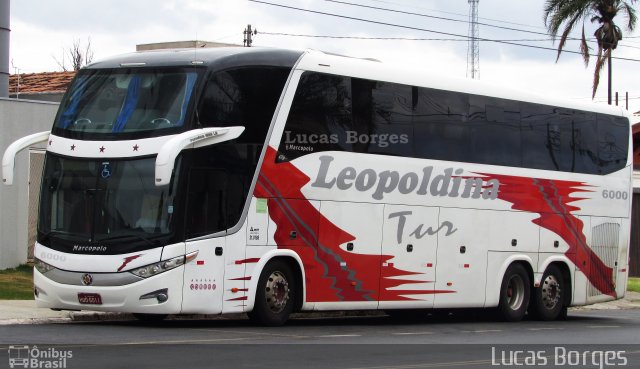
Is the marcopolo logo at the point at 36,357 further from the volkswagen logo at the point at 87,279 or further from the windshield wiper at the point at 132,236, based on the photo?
the windshield wiper at the point at 132,236

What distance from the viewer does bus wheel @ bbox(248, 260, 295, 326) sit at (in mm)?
18906

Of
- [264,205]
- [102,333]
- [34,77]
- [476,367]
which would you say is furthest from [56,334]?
[34,77]

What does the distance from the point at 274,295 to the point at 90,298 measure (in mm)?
2889

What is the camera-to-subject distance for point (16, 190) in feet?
93.5

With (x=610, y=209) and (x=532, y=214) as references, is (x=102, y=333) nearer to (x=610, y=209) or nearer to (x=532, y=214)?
(x=532, y=214)

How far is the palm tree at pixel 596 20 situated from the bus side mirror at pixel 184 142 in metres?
29.9

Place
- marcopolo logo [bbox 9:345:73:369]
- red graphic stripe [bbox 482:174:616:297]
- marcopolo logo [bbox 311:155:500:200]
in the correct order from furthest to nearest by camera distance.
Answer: red graphic stripe [bbox 482:174:616:297]
marcopolo logo [bbox 311:155:500:200]
marcopolo logo [bbox 9:345:73:369]

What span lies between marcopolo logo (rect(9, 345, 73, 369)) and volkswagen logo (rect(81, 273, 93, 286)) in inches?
137

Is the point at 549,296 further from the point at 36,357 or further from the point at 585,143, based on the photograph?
the point at 36,357

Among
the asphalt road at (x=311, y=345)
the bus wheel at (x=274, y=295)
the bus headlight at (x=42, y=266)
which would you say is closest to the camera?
the asphalt road at (x=311, y=345)

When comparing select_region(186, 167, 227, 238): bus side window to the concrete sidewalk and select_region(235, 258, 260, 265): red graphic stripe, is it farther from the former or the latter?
the concrete sidewalk

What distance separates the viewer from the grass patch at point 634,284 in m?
37.6

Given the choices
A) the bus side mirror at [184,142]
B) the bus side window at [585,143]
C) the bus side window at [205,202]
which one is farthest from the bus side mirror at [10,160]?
the bus side window at [585,143]

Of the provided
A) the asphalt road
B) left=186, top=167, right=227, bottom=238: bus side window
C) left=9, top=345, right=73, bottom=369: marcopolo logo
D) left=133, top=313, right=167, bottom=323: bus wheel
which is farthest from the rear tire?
left=9, top=345, right=73, bottom=369: marcopolo logo
